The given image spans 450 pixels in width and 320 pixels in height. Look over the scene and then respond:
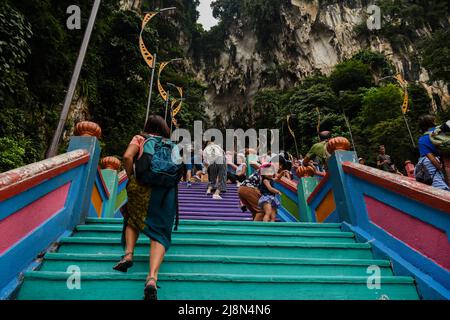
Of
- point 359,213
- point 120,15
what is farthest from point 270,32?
point 359,213

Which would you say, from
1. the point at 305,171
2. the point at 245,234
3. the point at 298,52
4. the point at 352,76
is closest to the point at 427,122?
the point at 305,171

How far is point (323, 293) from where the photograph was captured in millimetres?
2293

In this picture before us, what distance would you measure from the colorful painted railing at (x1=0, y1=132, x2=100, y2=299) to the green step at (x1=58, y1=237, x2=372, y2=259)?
0.30m

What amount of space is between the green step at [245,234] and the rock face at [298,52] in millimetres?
33679

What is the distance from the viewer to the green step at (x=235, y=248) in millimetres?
2938

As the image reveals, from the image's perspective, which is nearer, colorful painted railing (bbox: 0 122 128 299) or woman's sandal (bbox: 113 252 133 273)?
colorful painted railing (bbox: 0 122 128 299)

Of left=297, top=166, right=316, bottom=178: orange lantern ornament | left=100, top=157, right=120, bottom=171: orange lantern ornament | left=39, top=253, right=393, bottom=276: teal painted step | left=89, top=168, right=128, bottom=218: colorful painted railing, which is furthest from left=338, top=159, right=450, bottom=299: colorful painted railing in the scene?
left=100, top=157, right=120, bottom=171: orange lantern ornament

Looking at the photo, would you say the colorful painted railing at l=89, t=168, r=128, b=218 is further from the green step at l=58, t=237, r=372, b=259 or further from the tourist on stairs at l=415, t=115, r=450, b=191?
the tourist on stairs at l=415, t=115, r=450, b=191

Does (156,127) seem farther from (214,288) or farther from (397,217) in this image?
(397,217)

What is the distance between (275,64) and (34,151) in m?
32.3

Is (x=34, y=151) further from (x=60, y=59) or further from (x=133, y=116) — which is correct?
(x=133, y=116)

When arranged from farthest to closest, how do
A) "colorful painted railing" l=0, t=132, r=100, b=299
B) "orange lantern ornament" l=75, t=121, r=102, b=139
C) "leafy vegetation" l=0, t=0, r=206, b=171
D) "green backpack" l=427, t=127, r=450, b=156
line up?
"leafy vegetation" l=0, t=0, r=206, b=171 → "orange lantern ornament" l=75, t=121, r=102, b=139 → "green backpack" l=427, t=127, r=450, b=156 → "colorful painted railing" l=0, t=132, r=100, b=299

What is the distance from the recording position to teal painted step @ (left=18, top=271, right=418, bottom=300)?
2176mm
